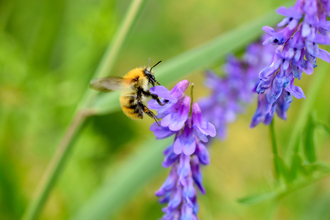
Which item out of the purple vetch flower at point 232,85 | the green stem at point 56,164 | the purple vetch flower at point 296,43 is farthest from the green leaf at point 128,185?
the purple vetch flower at point 296,43

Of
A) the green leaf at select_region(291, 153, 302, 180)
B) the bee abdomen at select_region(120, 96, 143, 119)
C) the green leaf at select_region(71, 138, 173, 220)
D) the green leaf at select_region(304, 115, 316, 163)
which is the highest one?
the bee abdomen at select_region(120, 96, 143, 119)

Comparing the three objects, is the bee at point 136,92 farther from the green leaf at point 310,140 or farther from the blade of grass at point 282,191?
the green leaf at point 310,140

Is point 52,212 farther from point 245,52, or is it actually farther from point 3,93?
point 245,52

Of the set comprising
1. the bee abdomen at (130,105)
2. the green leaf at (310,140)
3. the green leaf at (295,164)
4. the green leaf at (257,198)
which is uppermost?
the bee abdomen at (130,105)

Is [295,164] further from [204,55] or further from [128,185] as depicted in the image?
[128,185]

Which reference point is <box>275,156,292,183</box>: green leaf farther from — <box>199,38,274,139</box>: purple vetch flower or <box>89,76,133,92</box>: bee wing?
<box>89,76,133,92</box>: bee wing

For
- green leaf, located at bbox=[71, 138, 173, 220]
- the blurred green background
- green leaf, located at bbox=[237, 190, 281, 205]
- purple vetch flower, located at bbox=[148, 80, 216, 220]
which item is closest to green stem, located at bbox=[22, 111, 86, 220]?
green leaf, located at bbox=[71, 138, 173, 220]

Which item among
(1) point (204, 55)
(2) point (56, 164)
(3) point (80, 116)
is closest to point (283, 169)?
(1) point (204, 55)
